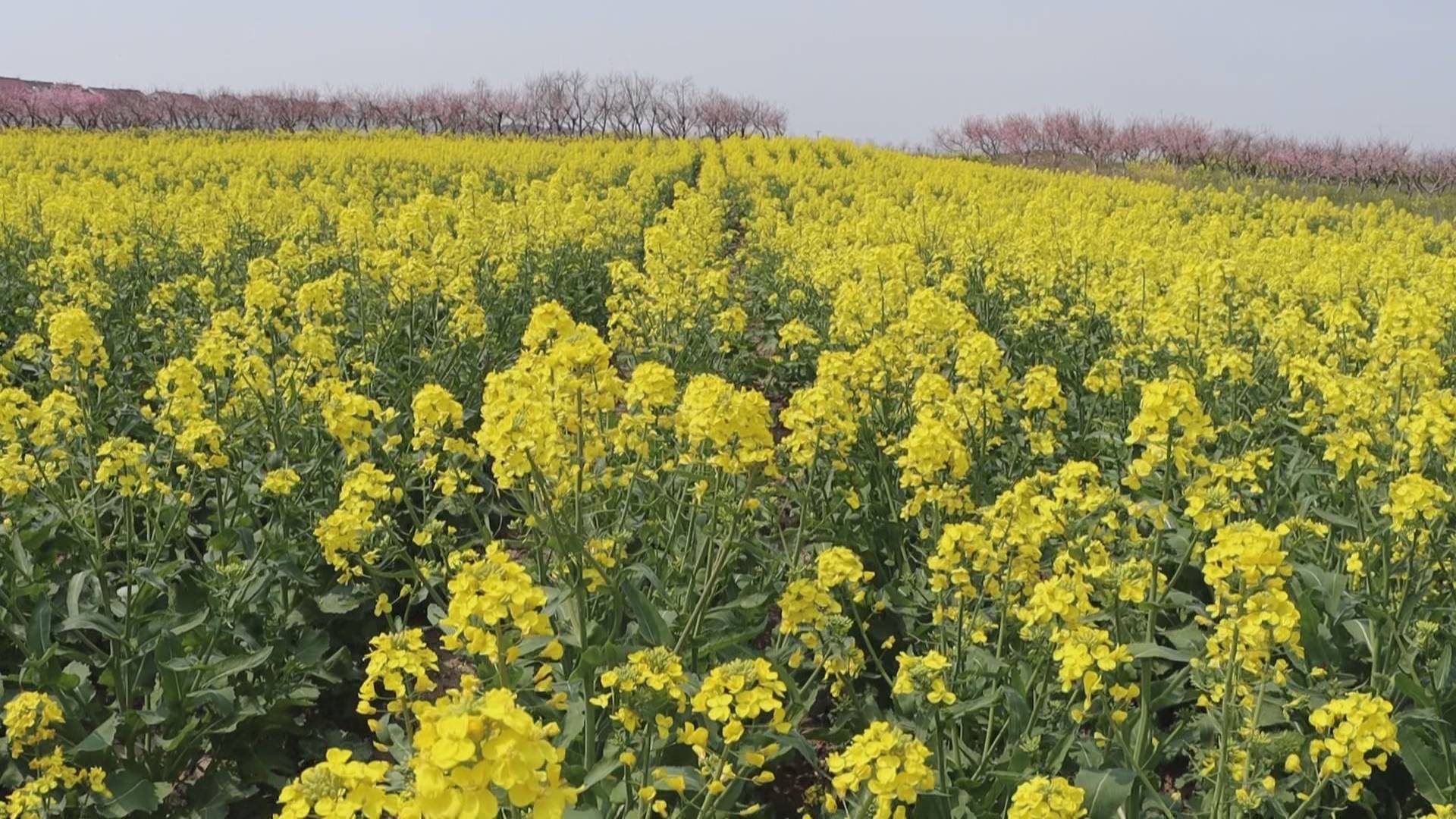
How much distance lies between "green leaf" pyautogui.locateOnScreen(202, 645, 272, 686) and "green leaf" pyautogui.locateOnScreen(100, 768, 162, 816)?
1.05ft

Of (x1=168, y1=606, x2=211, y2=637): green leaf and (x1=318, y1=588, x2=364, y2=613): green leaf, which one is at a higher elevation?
(x1=168, y1=606, x2=211, y2=637): green leaf

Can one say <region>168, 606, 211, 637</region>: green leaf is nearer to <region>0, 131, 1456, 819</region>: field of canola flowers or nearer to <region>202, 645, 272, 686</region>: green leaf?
<region>0, 131, 1456, 819</region>: field of canola flowers

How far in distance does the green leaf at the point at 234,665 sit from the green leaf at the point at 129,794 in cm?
32

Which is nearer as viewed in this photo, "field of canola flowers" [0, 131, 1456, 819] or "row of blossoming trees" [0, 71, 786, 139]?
"field of canola flowers" [0, 131, 1456, 819]

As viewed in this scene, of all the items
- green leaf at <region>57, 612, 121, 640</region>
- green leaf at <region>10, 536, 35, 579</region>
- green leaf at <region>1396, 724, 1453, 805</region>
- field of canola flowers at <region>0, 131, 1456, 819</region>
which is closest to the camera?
field of canola flowers at <region>0, 131, 1456, 819</region>

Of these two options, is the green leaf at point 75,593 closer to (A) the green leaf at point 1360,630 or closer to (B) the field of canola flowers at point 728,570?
(B) the field of canola flowers at point 728,570

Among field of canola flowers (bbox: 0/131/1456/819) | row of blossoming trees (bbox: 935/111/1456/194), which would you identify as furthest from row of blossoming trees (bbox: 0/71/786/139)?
field of canola flowers (bbox: 0/131/1456/819)

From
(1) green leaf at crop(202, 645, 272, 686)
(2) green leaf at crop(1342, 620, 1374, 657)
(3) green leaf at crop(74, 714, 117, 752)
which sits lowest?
(3) green leaf at crop(74, 714, 117, 752)

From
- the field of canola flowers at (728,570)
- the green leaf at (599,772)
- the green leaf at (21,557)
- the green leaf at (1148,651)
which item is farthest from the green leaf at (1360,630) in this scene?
the green leaf at (21,557)

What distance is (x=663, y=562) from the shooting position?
3623 millimetres

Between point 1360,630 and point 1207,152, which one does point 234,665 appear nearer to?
point 1360,630

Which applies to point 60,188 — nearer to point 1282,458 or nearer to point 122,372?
point 122,372

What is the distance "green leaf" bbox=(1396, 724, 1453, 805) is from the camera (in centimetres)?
267

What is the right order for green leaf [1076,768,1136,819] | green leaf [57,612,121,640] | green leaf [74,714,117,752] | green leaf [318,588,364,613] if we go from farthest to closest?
1. green leaf [318,588,364,613]
2. green leaf [57,612,121,640]
3. green leaf [74,714,117,752]
4. green leaf [1076,768,1136,819]
